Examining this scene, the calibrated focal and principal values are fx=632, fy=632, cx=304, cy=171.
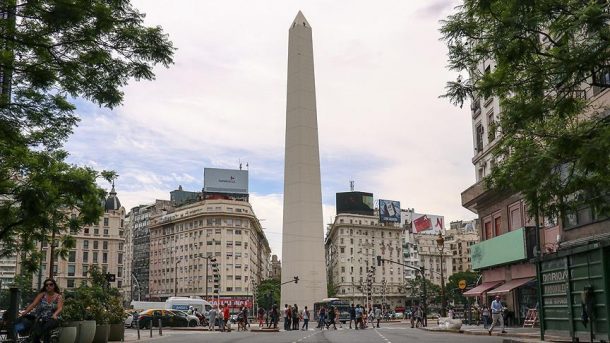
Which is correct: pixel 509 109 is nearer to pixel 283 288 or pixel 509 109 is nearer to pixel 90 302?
pixel 90 302

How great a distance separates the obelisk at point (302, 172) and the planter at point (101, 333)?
56.7m

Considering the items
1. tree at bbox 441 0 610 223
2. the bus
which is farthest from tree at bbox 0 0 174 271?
the bus

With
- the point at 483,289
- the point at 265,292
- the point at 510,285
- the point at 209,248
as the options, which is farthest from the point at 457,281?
the point at 510,285

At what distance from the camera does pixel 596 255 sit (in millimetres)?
14664

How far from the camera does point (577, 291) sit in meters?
15.6

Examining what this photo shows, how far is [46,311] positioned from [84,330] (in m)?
7.10

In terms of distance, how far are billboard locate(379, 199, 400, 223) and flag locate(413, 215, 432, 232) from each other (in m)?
5.55

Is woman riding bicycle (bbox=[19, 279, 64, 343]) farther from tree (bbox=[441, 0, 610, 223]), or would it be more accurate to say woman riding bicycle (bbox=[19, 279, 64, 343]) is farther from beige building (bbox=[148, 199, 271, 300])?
beige building (bbox=[148, 199, 271, 300])

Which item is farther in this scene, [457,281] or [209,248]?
[457,281]

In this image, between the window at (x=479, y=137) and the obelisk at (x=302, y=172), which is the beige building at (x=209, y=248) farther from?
the window at (x=479, y=137)

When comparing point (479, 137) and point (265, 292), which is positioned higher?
point (479, 137)

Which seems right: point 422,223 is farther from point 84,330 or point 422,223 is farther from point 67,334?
point 67,334

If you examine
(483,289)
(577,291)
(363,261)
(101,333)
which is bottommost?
(101,333)

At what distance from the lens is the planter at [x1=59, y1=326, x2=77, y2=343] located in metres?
15.7
